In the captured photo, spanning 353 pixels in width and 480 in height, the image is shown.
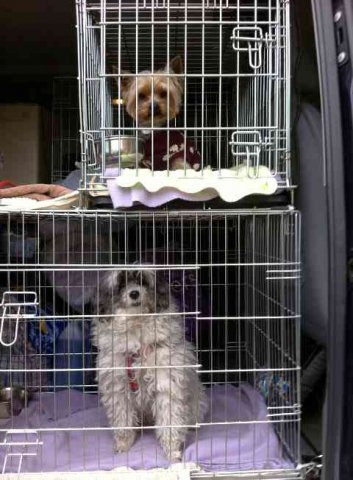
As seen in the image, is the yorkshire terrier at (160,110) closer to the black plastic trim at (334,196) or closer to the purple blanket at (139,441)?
the black plastic trim at (334,196)

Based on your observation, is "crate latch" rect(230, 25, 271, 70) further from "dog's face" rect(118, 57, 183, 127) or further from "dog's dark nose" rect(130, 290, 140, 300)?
"dog's dark nose" rect(130, 290, 140, 300)

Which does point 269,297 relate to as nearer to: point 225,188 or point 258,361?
point 258,361

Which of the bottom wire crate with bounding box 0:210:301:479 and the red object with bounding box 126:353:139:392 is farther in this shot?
the red object with bounding box 126:353:139:392

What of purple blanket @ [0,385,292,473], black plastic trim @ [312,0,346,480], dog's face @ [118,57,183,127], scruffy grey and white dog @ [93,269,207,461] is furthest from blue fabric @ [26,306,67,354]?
black plastic trim @ [312,0,346,480]

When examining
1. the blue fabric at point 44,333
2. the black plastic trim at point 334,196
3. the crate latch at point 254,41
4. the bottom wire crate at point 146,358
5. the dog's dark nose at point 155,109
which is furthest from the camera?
the blue fabric at point 44,333

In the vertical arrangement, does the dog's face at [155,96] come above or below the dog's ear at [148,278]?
above

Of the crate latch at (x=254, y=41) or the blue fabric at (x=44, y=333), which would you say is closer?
the crate latch at (x=254, y=41)

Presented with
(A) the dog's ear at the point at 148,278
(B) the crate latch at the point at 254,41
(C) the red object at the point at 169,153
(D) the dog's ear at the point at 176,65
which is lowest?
(A) the dog's ear at the point at 148,278

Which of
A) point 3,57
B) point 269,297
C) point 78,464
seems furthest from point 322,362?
point 3,57

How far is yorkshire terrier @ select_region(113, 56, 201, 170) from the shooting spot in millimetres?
2445

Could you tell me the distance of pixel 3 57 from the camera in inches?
140

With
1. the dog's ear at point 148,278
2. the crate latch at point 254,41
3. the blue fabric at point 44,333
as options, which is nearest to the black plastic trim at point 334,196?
the crate latch at point 254,41

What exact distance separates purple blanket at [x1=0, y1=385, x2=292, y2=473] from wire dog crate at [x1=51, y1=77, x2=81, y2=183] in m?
1.50

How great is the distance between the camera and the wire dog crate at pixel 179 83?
2.04 m
